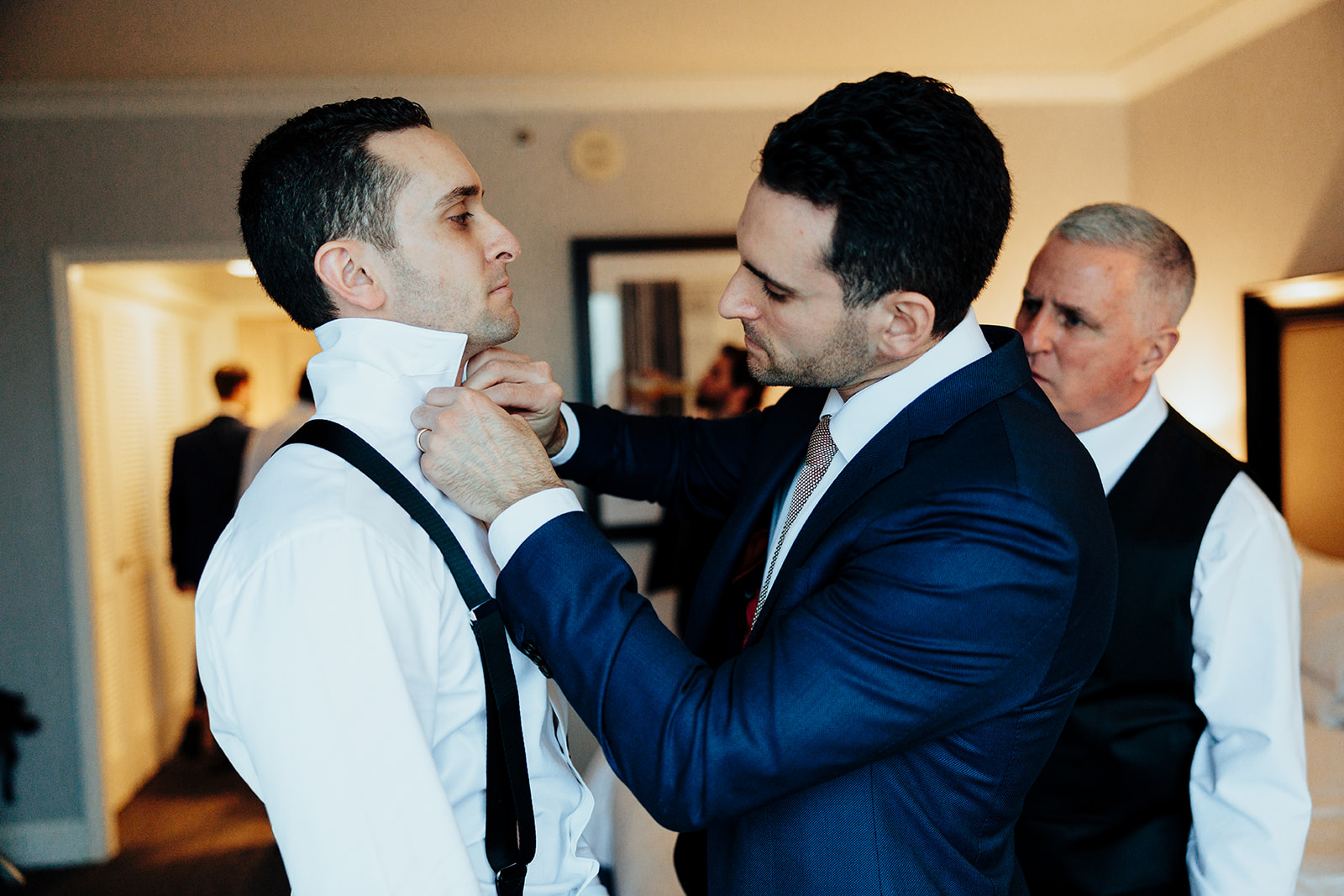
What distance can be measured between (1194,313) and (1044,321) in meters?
2.47

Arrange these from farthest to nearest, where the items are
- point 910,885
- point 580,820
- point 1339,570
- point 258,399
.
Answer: point 258,399, point 1339,570, point 580,820, point 910,885

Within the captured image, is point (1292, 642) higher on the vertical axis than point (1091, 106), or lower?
lower

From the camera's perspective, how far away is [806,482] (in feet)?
4.09

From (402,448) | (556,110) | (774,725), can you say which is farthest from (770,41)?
(774,725)

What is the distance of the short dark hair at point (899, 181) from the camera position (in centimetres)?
99

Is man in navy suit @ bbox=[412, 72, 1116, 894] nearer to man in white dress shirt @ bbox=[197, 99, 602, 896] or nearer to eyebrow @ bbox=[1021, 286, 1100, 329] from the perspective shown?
man in white dress shirt @ bbox=[197, 99, 602, 896]

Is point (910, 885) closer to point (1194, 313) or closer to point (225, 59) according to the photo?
point (1194, 313)

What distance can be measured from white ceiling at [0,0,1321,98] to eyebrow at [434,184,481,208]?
212cm

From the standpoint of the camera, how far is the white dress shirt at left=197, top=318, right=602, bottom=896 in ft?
2.85

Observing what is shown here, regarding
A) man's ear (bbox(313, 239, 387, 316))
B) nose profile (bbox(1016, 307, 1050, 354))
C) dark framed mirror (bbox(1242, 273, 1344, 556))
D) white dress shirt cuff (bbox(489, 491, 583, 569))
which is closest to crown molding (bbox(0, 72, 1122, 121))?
dark framed mirror (bbox(1242, 273, 1344, 556))

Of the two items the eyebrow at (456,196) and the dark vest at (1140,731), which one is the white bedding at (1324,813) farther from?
the eyebrow at (456,196)

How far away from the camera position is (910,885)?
99cm

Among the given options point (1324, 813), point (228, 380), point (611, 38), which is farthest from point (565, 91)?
point (1324, 813)

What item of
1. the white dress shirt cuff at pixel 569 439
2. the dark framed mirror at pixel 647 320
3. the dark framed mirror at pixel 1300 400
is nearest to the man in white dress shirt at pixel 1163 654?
the white dress shirt cuff at pixel 569 439
